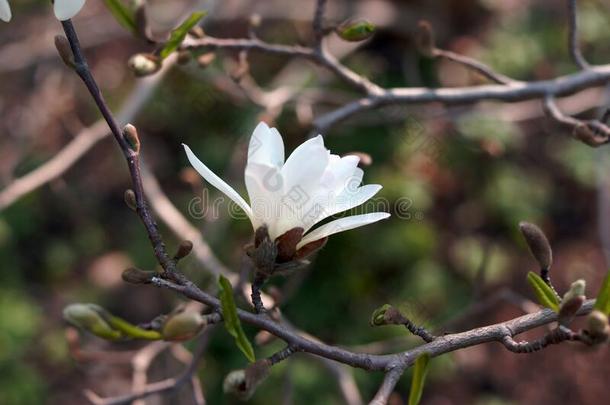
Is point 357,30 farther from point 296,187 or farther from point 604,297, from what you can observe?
point 604,297

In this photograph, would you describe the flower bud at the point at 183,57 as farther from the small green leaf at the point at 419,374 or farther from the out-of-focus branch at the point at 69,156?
the small green leaf at the point at 419,374

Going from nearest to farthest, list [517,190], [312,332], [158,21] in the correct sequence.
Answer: [312,332]
[517,190]
[158,21]

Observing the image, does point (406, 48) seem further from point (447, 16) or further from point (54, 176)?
point (54, 176)

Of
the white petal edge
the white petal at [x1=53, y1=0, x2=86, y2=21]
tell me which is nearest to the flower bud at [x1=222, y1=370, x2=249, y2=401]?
the white petal edge

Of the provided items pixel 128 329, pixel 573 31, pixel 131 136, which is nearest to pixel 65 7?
pixel 131 136

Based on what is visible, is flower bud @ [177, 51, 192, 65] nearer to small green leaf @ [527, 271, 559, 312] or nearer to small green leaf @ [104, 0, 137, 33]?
small green leaf @ [104, 0, 137, 33]

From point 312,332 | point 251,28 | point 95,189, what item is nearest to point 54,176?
point 251,28
